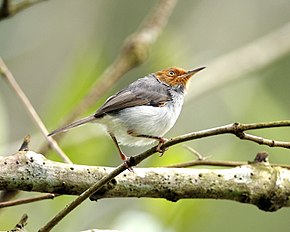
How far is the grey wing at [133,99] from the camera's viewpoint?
10.0ft

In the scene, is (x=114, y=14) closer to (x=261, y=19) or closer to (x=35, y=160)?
(x=261, y=19)

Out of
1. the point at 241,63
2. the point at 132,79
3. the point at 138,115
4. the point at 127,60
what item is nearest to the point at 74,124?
the point at 138,115

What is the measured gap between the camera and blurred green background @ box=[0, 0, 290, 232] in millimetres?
3016

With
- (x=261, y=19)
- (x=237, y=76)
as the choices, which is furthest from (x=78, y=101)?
(x=261, y=19)

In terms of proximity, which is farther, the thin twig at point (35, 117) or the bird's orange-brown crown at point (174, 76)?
the bird's orange-brown crown at point (174, 76)

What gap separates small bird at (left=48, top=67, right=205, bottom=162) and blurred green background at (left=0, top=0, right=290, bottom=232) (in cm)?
16

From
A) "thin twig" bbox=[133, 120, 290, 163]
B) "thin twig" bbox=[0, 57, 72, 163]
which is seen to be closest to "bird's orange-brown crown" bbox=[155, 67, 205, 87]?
"thin twig" bbox=[0, 57, 72, 163]

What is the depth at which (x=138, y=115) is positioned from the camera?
9.98 ft

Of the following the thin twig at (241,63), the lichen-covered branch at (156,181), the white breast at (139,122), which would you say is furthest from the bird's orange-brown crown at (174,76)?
the lichen-covered branch at (156,181)

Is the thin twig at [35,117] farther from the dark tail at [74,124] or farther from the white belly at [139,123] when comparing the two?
the white belly at [139,123]

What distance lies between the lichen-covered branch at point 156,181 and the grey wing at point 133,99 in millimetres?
823

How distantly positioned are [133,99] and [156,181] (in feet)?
3.37

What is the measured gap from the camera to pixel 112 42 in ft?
23.1

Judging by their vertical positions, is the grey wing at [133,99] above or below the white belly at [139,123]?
above
